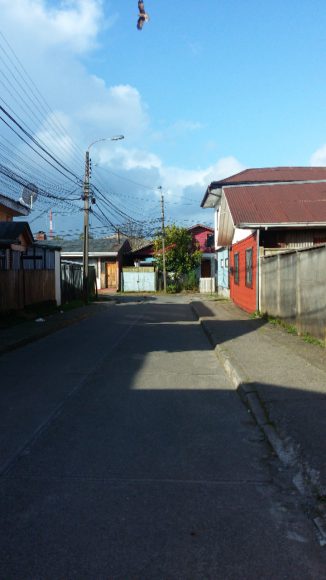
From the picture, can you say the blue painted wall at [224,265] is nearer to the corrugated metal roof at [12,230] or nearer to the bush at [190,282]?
the bush at [190,282]

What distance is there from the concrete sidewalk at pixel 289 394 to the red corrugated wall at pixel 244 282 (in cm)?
609

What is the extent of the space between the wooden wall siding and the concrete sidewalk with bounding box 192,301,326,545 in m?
8.53

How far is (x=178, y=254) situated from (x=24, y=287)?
27.2m

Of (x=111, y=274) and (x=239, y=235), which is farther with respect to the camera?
(x=111, y=274)

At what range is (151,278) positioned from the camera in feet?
158

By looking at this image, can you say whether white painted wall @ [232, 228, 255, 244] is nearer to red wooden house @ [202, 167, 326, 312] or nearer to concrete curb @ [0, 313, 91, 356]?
red wooden house @ [202, 167, 326, 312]

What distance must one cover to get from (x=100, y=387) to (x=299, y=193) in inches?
666

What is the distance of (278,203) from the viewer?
832 inches

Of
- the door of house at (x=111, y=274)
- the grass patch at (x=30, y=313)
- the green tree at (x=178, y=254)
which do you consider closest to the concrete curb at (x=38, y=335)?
the grass patch at (x=30, y=313)

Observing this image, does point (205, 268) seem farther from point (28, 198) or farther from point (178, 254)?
point (28, 198)

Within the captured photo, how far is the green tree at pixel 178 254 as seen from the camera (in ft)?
155

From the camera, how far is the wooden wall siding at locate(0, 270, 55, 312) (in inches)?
742

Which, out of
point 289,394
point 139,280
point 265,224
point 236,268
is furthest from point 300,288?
point 139,280

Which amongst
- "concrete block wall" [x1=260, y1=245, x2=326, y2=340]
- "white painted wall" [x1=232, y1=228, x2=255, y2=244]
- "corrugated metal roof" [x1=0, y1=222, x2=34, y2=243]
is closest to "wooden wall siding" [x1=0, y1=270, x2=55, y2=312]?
"corrugated metal roof" [x1=0, y1=222, x2=34, y2=243]
